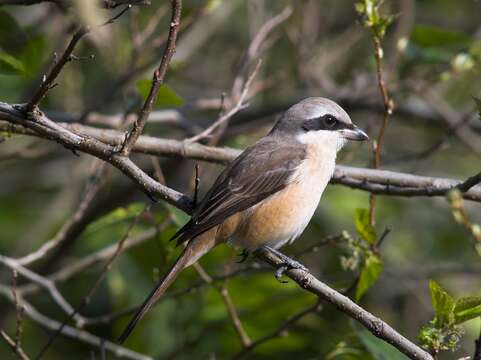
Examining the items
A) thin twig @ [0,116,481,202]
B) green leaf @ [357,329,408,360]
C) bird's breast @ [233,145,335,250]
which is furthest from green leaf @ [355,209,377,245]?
bird's breast @ [233,145,335,250]

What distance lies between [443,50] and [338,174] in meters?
1.71

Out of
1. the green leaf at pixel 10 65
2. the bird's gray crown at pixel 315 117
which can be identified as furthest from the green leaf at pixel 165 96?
the bird's gray crown at pixel 315 117

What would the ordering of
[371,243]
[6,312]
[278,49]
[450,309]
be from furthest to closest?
[278,49]
[6,312]
[371,243]
[450,309]

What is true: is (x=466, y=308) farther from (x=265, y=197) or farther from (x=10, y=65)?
(x=10, y=65)

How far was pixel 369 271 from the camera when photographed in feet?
12.7

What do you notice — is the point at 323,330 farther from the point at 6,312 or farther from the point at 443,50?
the point at 6,312

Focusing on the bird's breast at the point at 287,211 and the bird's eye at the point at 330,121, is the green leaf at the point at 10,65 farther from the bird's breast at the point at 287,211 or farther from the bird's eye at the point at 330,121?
the bird's eye at the point at 330,121

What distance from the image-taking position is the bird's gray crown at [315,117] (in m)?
4.89

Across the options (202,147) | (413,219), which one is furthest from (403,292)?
(202,147)

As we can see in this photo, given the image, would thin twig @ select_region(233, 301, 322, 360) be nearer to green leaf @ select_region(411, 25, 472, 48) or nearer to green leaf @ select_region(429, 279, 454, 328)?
green leaf @ select_region(429, 279, 454, 328)

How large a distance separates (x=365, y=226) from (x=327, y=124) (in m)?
1.21

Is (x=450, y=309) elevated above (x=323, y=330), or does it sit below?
below

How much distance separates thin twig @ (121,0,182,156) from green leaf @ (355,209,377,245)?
1216 mm

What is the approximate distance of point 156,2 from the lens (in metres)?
7.61
